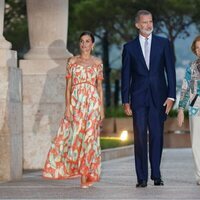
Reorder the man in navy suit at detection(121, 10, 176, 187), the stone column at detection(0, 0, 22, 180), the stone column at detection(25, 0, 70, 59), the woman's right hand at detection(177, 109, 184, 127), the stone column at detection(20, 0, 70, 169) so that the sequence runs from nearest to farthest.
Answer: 1. the man in navy suit at detection(121, 10, 176, 187)
2. the woman's right hand at detection(177, 109, 184, 127)
3. the stone column at detection(0, 0, 22, 180)
4. the stone column at detection(20, 0, 70, 169)
5. the stone column at detection(25, 0, 70, 59)

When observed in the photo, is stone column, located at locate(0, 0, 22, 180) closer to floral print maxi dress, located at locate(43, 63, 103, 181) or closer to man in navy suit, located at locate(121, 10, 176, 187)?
floral print maxi dress, located at locate(43, 63, 103, 181)

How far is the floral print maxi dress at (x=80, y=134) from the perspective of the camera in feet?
50.9

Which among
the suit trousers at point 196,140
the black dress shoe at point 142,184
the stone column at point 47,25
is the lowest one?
the black dress shoe at point 142,184

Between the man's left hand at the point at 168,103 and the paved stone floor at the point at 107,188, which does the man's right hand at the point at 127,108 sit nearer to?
the man's left hand at the point at 168,103

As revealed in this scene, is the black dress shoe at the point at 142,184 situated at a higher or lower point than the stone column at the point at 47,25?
lower

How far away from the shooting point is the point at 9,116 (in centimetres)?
1670

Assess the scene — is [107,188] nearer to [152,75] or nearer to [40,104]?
[152,75]

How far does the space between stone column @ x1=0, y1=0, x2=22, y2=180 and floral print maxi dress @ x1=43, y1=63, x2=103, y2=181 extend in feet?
3.31

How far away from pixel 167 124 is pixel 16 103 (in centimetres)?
2943

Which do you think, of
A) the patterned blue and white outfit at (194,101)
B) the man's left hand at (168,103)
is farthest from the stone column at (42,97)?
the man's left hand at (168,103)

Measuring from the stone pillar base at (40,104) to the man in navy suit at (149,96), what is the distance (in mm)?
4450

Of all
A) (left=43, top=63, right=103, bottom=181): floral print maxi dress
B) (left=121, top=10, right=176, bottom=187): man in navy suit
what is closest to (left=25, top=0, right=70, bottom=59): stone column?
(left=43, top=63, right=103, bottom=181): floral print maxi dress

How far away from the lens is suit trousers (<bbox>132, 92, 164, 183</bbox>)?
1548 cm

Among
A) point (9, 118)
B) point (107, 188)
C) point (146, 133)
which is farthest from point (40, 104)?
point (107, 188)
